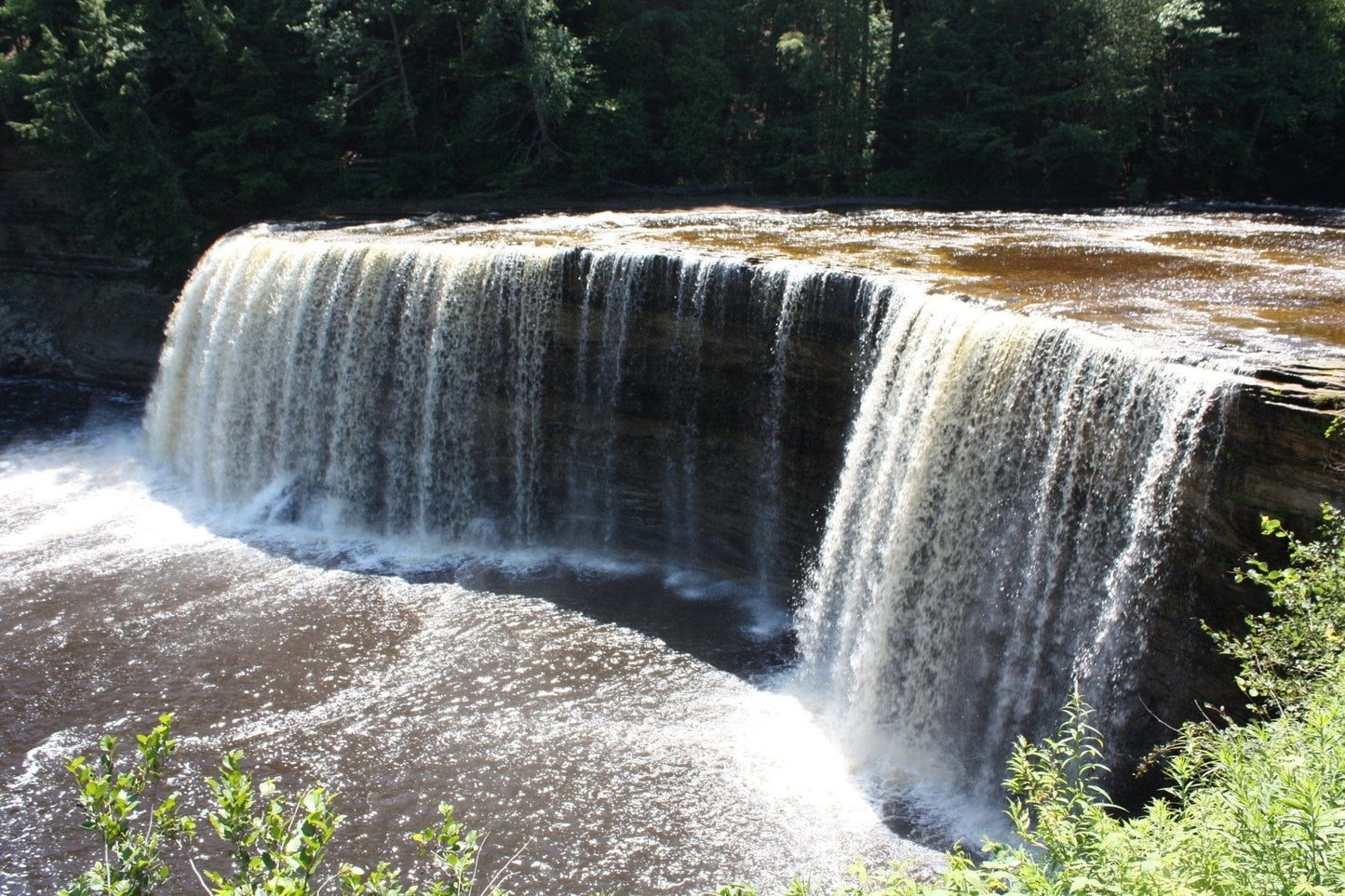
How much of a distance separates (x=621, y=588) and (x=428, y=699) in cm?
336

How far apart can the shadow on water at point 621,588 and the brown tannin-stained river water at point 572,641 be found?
1.8 inches

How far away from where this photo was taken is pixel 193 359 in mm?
17594

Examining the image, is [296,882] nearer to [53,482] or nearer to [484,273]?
[484,273]

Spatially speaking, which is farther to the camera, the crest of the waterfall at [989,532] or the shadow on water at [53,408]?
the shadow on water at [53,408]

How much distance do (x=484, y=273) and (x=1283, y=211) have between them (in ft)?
47.2

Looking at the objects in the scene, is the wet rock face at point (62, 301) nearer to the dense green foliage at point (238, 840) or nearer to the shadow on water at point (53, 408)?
the shadow on water at point (53, 408)

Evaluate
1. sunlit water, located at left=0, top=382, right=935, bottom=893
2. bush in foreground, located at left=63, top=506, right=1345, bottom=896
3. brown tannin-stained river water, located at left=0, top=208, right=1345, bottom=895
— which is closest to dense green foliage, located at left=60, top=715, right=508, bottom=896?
bush in foreground, located at left=63, top=506, right=1345, bottom=896

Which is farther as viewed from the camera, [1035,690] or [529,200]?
[529,200]

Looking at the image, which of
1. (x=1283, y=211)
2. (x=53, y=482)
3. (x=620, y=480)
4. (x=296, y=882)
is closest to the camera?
(x=296, y=882)

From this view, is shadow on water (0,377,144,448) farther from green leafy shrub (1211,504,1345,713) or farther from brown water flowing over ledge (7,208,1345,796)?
green leafy shrub (1211,504,1345,713)

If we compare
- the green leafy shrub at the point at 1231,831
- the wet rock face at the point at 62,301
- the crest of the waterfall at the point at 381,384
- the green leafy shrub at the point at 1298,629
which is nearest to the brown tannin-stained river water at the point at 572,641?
the crest of the waterfall at the point at 381,384

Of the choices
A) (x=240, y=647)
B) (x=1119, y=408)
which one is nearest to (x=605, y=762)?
(x=240, y=647)

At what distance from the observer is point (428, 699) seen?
36.1 ft

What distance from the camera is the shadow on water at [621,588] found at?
12297 millimetres
